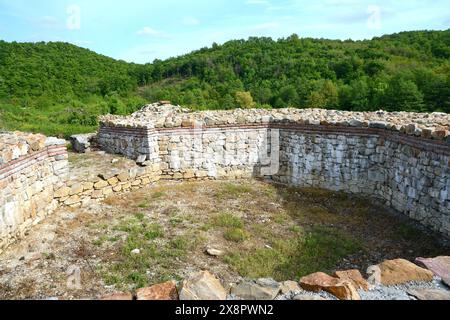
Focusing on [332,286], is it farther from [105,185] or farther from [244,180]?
[244,180]

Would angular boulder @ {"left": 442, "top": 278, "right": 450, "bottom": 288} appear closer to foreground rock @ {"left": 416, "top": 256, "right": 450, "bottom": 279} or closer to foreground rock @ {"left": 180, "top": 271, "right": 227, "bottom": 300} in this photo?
foreground rock @ {"left": 416, "top": 256, "right": 450, "bottom": 279}

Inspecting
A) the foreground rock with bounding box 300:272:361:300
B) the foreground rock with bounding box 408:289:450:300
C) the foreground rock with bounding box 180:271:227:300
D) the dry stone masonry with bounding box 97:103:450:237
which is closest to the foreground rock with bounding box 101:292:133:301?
the foreground rock with bounding box 180:271:227:300

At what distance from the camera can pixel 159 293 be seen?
10.4ft

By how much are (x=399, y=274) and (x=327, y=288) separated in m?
0.83

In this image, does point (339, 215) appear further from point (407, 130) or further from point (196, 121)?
point (196, 121)

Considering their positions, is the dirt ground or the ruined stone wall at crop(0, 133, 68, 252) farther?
the ruined stone wall at crop(0, 133, 68, 252)

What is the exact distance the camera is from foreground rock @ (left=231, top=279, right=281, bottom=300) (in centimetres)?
312

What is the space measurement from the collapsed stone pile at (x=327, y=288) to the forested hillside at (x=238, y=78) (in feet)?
52.5

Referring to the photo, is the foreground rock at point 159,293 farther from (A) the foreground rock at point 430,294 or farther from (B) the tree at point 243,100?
(B) the tree at point 243,100

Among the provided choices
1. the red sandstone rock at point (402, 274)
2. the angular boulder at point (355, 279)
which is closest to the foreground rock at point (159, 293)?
the angular boulder at point (355, 279)

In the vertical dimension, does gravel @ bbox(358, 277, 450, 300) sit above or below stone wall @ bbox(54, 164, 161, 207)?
above

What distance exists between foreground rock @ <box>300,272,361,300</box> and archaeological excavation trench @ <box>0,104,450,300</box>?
1882 mm

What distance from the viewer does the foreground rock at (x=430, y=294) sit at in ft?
10.2
